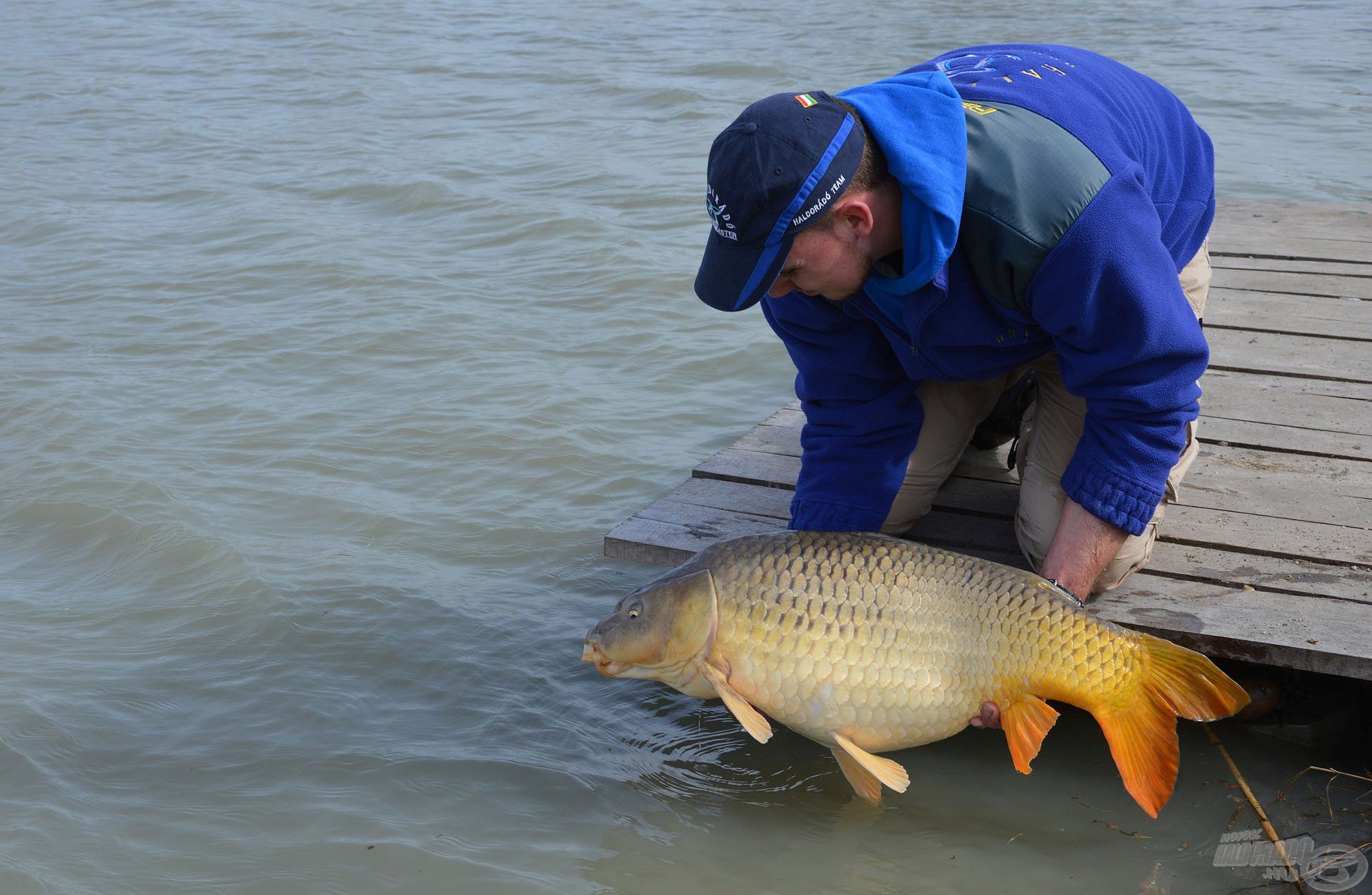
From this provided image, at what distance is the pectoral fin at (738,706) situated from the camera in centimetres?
250

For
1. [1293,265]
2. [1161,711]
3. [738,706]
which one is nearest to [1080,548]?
[1161,711]

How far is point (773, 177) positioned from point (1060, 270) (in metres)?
0.59

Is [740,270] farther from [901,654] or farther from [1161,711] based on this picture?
[1161,711]

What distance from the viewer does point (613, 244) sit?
726cm

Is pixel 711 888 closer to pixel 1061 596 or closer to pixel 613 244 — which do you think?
pixel 1061 596

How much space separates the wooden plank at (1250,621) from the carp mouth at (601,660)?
108cm

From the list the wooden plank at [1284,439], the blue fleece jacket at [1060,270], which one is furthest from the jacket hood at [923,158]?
the wooden plank at [1284,439]

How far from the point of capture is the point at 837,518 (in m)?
3.19

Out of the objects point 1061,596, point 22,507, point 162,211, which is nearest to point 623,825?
point 1061,596

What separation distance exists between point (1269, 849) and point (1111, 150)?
143 cm

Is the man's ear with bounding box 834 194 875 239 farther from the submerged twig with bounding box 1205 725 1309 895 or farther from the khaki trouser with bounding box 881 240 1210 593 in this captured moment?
the submerged twig with bounding box 1205 725 1309 895

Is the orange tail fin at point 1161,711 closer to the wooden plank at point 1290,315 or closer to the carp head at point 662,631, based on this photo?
the carp head at point 662,631

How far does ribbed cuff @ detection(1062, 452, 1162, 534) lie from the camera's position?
2664 mm

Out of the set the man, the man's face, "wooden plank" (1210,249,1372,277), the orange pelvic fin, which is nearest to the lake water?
the orange pelvic fin
